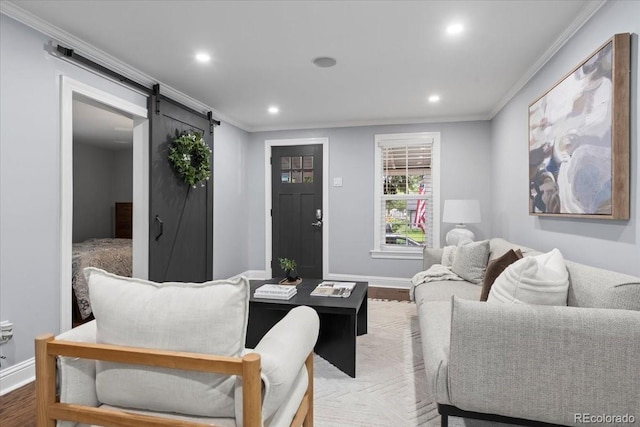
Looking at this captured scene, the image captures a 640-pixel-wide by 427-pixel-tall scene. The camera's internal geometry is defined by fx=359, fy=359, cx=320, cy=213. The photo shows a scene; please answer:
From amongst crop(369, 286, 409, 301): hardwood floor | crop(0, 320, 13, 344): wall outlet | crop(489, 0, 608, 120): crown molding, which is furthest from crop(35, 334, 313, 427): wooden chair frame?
crop(369, 286, 409, 301): hardwood floor

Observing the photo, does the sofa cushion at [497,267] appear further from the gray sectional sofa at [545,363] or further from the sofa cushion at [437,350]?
the gray sectional sofa at [545,363]

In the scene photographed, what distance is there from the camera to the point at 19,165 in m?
2.31

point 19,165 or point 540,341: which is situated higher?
point 19,165

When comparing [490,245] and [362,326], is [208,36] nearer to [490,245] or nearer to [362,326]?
[362,326]

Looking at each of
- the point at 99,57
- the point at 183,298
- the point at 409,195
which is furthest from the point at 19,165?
the point at 409,195

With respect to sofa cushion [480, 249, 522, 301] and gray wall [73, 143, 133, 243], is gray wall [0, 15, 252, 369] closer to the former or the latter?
sofa cushion [480, 249, 522, 301]

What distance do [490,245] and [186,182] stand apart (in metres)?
3.26

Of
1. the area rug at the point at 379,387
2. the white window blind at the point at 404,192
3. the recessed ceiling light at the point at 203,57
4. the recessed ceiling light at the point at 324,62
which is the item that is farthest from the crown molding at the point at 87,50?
the area rug at the point at 379,387

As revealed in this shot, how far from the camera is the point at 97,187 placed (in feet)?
22.9

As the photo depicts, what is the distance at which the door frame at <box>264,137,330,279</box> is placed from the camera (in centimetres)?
534

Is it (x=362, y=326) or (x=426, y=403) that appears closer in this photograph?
(x=426, y=403)

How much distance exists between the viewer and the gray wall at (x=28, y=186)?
224 centimetres

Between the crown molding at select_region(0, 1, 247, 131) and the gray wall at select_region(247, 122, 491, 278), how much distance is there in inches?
72.5

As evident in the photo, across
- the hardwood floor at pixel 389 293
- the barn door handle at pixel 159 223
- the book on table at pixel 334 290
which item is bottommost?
the hardwood floor at pixel 389 293
